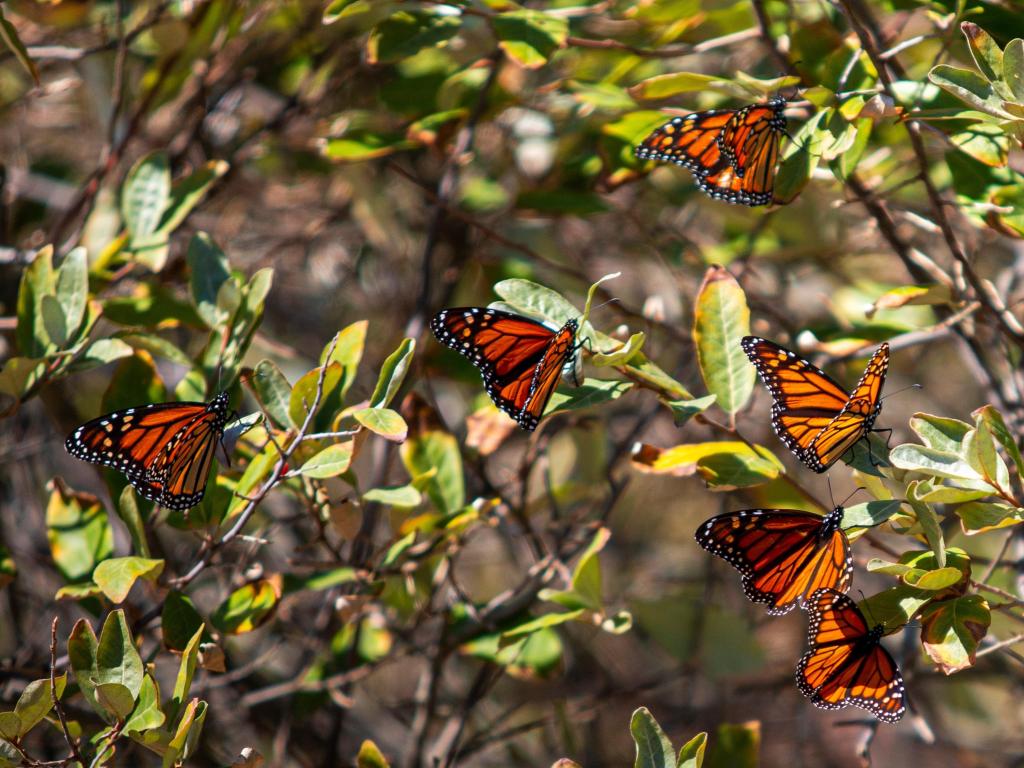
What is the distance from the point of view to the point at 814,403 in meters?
1.20

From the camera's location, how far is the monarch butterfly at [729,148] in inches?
52.6

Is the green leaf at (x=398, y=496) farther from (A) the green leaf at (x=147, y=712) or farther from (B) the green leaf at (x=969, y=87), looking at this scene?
(B) the green leaf at (x=969, y=87)

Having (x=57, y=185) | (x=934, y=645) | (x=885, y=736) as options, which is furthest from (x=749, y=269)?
(x=885, y=736)

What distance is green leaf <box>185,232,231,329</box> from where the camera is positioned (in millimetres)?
1423

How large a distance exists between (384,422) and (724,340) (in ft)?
1.48

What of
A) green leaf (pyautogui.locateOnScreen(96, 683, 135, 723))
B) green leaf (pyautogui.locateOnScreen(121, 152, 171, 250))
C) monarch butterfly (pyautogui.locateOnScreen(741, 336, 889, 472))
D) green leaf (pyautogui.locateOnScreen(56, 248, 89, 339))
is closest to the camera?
green leaf (pyautogui.locateOnScreen(96, 683, 135, 723))

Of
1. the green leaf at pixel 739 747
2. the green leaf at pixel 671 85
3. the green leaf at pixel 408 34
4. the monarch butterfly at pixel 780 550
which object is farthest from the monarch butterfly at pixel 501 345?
the green leaf at pixel 739 747

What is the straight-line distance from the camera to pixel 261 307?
1.29m

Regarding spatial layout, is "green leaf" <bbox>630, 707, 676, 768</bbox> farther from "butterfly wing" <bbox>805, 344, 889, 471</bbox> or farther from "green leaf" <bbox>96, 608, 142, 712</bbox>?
"green leaf" <bbox>96, 608, 142, 712</bbox>

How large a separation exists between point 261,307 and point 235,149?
2.93ft

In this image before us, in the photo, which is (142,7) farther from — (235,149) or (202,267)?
(202,267)

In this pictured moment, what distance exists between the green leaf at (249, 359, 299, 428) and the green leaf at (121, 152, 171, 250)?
1.52 feet

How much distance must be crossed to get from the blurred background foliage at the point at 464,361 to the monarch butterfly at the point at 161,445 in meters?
0.06

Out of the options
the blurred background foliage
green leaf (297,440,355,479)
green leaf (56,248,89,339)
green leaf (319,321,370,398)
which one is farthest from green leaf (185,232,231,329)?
green leaf (297,440,355,479)
